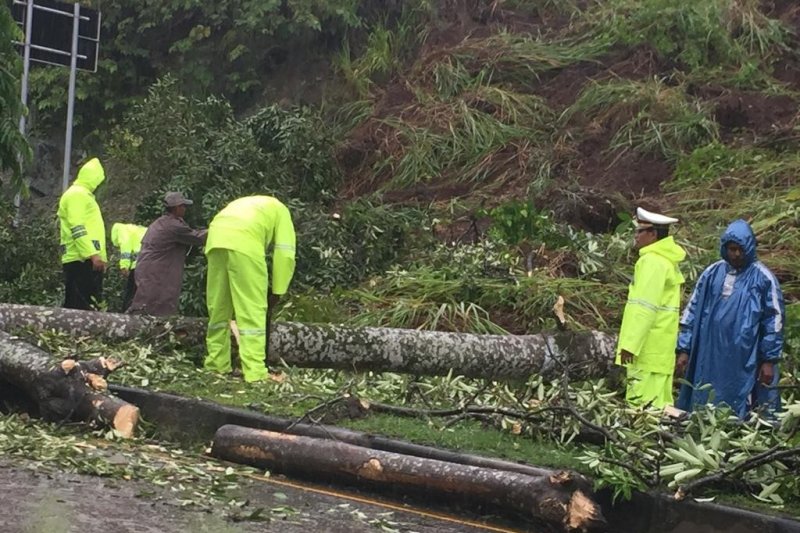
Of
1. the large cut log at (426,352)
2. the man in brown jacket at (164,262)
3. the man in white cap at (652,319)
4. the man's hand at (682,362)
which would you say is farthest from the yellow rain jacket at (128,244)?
the man's hand at (682,362)

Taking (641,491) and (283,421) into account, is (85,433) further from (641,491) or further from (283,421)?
(641,491)

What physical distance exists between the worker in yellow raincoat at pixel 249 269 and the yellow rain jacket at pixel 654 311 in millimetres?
2601

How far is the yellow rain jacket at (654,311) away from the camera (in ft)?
24.8

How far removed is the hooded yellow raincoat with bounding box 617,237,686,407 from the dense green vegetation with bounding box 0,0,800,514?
33 cm

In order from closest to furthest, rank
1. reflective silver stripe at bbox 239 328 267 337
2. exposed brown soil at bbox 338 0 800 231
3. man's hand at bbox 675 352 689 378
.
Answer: man's hand at bbox 675 352 689 378 < reflective silver stripe at bbox 239 328 267 337 < exposed brown soil at bbox 338 0 800 231

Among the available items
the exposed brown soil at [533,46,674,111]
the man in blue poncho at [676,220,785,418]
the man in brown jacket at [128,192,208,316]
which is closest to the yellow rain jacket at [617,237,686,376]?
the man in blue poncho at [676,220,785,418]

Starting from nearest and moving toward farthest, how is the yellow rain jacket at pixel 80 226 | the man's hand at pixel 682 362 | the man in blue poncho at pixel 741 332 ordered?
the man in blue poncho at pixel 741 332 → the man's hand at pixel 682 362 → the yellow rain jacket at pixel 80 226

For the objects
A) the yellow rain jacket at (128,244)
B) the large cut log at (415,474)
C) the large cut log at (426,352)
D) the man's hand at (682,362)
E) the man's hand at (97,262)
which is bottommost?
the large cut log at (415,474)

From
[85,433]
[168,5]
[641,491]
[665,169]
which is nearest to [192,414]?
[85,433]

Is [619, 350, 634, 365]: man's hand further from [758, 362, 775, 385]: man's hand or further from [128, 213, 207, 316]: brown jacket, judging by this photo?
[128, 213, 207, 316]: brown jacket

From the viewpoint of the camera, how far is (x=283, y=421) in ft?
23.3

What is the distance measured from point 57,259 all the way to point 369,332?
285 inches

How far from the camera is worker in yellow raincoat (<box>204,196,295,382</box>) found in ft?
28.1

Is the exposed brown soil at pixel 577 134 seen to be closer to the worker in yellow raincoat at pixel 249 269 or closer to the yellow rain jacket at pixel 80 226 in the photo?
the yellow rain jacket at pixel 80 226
